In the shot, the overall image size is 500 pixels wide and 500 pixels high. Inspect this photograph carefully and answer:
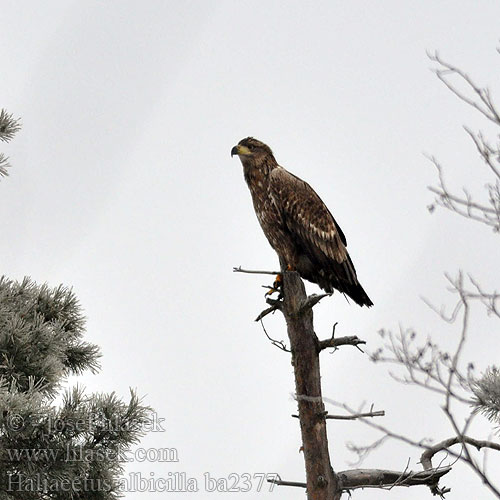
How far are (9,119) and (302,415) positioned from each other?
3.02m

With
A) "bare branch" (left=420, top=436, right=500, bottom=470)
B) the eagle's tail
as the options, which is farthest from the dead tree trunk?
the eagle's tail

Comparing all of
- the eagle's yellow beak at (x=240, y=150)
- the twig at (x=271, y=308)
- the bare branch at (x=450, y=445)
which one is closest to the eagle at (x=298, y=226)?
the eagle's yellow beak at (x=240, y=150)

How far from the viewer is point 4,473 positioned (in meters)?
5.13

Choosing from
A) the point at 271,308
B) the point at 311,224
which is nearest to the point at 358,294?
the point at 311,224

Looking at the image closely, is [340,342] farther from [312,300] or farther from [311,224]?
[311,224]

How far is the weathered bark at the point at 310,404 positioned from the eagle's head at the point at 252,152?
1.61m

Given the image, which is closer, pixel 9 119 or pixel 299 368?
pixel 299 368

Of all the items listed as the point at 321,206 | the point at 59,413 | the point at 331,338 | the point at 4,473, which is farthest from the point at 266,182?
the point at 4,473

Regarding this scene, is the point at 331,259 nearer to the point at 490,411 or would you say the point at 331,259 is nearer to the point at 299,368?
the point at 299,368

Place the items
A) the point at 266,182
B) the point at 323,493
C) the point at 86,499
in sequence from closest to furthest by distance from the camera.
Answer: the point at 323,493
the point at 86,499
the point at 266,182

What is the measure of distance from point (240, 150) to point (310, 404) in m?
2.22

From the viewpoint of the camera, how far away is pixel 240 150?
644 centimetres

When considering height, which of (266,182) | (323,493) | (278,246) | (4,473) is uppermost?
(266,182)

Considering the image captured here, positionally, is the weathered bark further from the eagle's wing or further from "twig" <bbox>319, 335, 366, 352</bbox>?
the eagle's wing
